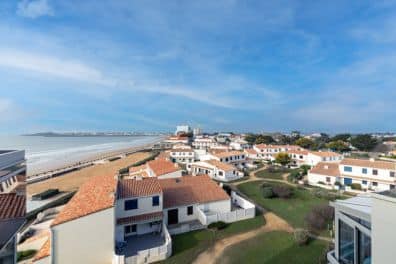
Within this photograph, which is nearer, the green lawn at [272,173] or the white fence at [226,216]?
the white fence at [226,216]

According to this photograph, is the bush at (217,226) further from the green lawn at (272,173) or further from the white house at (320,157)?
the white house at (320,157)

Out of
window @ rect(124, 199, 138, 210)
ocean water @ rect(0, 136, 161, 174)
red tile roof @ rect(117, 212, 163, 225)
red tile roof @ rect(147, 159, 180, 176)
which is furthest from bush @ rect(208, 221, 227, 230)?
ocean water @ rect(0, 136, 161, 174)

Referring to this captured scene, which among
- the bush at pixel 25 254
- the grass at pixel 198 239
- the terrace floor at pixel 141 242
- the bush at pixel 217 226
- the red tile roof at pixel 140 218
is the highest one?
the red tile roof at pixel 140 218

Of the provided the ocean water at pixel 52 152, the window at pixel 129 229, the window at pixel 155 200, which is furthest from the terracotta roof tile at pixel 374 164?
the ocean water at pixel 52 152

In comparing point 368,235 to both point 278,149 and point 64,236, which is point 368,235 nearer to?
point 64,236

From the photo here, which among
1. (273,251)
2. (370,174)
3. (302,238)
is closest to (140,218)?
(273,251)
